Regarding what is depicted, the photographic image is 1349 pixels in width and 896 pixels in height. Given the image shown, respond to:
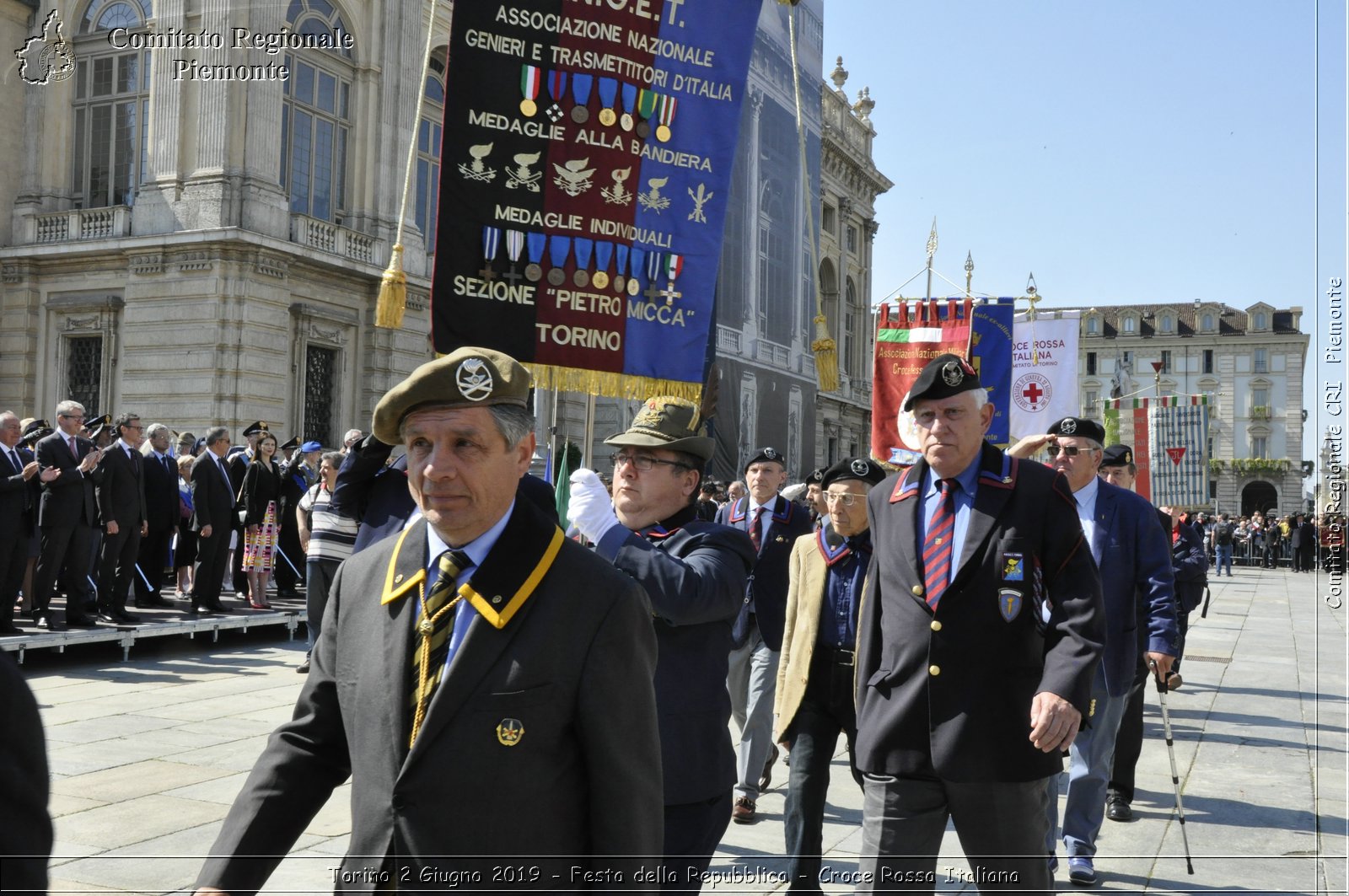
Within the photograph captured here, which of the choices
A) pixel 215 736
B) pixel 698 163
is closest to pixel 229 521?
pixel 215 736

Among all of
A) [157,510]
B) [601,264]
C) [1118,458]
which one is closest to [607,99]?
[601,264]

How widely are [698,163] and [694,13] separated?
29.0 inches

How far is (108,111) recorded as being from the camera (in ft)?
70.3

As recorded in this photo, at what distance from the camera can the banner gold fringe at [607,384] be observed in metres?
5.29

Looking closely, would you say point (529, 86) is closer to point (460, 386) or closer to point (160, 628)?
point (460, 386)

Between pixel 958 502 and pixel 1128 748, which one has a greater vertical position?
pixel 958 502

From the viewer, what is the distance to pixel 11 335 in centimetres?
2141

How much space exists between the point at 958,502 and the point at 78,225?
21.4 meters

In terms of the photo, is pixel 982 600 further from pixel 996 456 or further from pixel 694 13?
pixel 694 13

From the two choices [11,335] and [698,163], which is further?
[11,335]

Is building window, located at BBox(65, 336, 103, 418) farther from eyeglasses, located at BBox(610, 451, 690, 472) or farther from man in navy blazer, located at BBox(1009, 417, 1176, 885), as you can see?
eyeglasses, located at BBox(610, 451, 690, 472)

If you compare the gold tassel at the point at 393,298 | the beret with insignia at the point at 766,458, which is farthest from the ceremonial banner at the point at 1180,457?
the gold tassel at the point at 393,298

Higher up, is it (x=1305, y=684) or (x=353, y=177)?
(x=353, y=177)

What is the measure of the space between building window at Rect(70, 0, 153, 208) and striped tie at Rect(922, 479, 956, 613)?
A: 20.7 m
